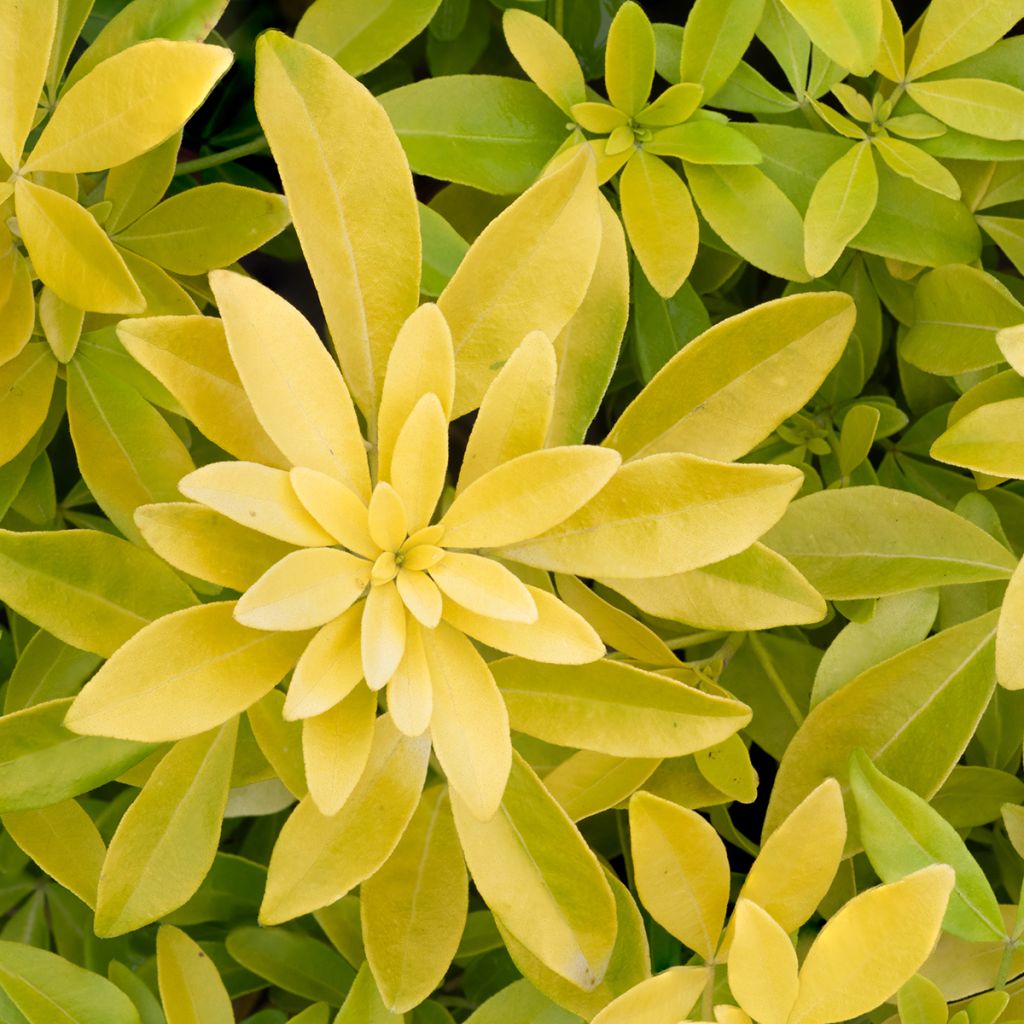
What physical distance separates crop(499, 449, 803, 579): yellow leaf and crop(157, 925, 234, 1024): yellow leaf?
46 cm

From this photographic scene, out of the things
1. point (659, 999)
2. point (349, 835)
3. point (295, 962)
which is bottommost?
point (295, 962)

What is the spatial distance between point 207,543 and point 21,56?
343mm

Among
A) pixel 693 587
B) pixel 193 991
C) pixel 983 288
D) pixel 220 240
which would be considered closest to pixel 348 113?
pixel 220 240

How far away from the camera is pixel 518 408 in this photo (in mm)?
646

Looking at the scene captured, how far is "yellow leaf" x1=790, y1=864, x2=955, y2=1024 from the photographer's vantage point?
65cm

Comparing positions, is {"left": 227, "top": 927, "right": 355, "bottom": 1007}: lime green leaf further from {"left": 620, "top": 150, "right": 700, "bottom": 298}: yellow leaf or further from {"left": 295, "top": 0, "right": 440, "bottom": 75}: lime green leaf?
{"left": 295, "top": 0, "right": 440, "bottom": 75}: lime green leaf

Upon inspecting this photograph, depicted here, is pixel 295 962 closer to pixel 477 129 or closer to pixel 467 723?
pixel 467 723

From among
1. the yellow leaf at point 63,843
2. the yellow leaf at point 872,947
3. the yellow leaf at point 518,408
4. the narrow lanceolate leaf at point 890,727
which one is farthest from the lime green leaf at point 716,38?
the yellow leaf at point 63,843

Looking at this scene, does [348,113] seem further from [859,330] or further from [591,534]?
[859,330]

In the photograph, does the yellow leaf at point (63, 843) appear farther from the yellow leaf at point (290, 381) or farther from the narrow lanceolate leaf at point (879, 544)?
the narrow lanceolate leaf at point (879, 544)

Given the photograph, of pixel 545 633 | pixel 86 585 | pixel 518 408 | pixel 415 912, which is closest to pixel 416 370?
pixel 518 408

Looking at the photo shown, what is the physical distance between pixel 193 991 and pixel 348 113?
26.9 inches

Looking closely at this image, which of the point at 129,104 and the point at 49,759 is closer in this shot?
the point at 129,104

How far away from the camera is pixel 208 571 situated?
2.12ft
